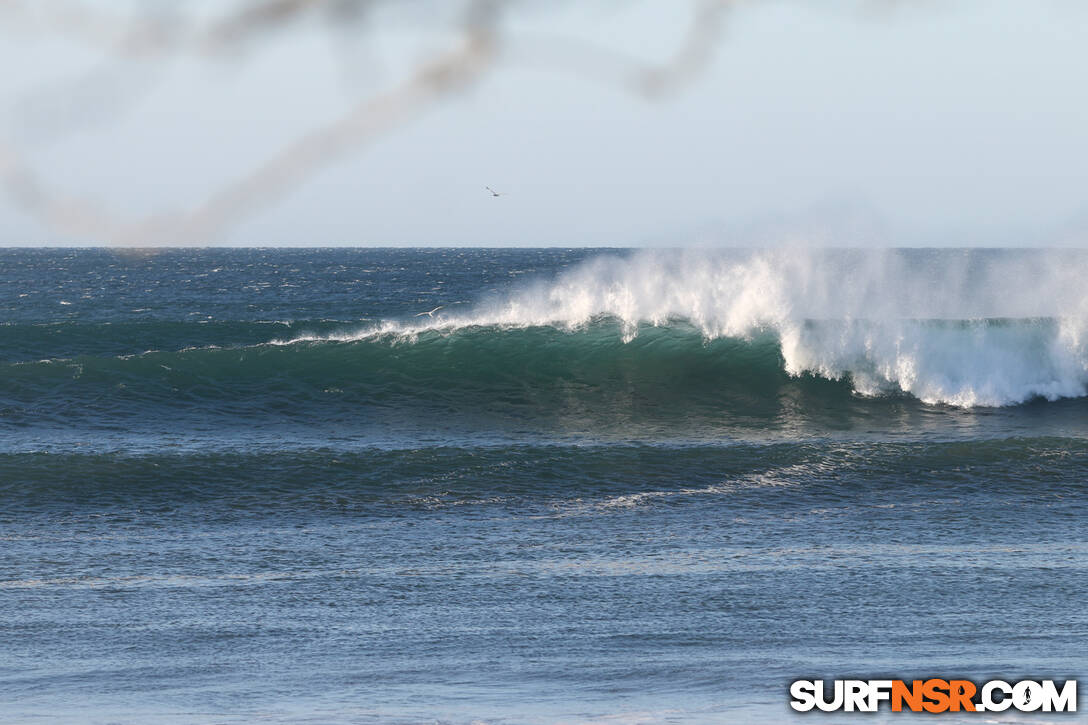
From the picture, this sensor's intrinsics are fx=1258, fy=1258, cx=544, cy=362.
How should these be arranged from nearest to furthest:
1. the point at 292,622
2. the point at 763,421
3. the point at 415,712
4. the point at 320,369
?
the point at 415,712, the point at 292,622, the point at 763,421, the point at 320,369

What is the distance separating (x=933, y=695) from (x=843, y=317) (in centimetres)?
1762

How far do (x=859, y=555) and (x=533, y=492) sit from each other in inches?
177

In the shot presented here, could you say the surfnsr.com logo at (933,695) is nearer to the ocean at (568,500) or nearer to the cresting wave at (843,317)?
the ocean at (568,500)

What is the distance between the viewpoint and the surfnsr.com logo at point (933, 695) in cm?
716

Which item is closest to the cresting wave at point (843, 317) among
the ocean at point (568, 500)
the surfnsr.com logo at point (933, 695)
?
the ocean at point (568, 500)

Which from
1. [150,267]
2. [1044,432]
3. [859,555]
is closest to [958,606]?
[859,555]

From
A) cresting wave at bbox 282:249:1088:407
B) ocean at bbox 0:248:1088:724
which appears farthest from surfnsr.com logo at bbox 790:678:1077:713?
cresting wave at bbox 282:249:1088:407

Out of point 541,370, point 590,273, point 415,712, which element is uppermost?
point 590,273

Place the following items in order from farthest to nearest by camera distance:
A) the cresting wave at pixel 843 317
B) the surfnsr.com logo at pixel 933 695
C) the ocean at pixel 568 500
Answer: the cresting wave at pixel 843 317, the ocean at pixel 568 500, the surfnsr.com logo at pixel 933 695

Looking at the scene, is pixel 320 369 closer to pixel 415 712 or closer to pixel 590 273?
pixel 590 273

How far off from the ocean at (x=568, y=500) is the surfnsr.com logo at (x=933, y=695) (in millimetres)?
165

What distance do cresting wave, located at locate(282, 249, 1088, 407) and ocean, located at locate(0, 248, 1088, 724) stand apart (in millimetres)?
93

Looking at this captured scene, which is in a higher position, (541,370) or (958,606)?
(541,370)

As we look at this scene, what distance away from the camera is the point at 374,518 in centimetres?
1337
